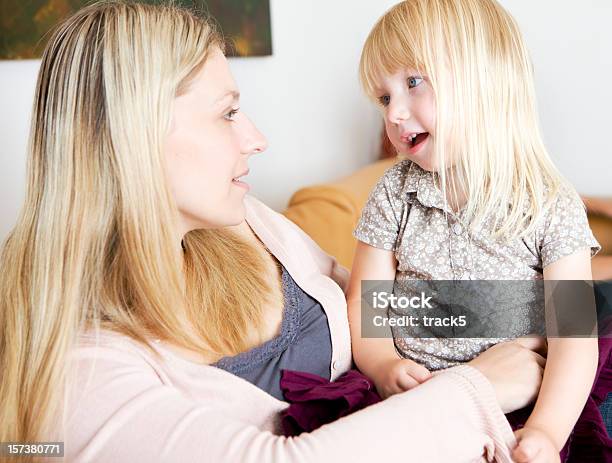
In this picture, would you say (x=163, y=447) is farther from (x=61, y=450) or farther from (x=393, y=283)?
(x=393, y=283)

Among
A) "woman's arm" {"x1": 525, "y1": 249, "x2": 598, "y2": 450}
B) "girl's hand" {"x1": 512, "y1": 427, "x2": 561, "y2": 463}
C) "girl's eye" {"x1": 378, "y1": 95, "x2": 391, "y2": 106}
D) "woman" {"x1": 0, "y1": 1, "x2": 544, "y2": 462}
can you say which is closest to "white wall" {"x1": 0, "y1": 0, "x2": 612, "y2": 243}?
"girl's eye" {"x1": 378, "y1": 95, "x2": 391, "y2": 106}

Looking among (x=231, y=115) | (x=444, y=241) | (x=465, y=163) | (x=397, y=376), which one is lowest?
(x=397, y=376)

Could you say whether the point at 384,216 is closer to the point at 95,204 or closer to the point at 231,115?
the point at 231,115

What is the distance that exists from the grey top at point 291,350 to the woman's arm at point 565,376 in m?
0.34

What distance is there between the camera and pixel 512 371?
1159mm

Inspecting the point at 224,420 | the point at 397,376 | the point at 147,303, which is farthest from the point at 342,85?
the point at 224,420

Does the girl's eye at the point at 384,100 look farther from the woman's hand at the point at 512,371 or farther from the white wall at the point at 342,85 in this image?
the white wall at the point at 342,85

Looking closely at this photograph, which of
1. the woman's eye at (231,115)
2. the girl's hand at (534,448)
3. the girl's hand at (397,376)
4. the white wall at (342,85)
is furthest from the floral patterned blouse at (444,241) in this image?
the white wall at (342,85)

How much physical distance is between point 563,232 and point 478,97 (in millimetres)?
269

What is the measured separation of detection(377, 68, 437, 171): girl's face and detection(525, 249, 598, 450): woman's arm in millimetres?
281

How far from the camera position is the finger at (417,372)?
3.82 feet

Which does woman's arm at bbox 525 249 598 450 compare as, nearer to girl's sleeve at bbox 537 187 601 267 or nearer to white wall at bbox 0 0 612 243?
girl's sleeve at bbox 537 187 601 267

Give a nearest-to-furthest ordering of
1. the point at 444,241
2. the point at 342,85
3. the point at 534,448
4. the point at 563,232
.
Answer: the point at 534,448 < the point at 563,232 < the point at 444,241 < the point at 342,85

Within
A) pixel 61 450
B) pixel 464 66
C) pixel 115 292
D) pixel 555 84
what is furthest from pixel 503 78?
pixel 555 84
